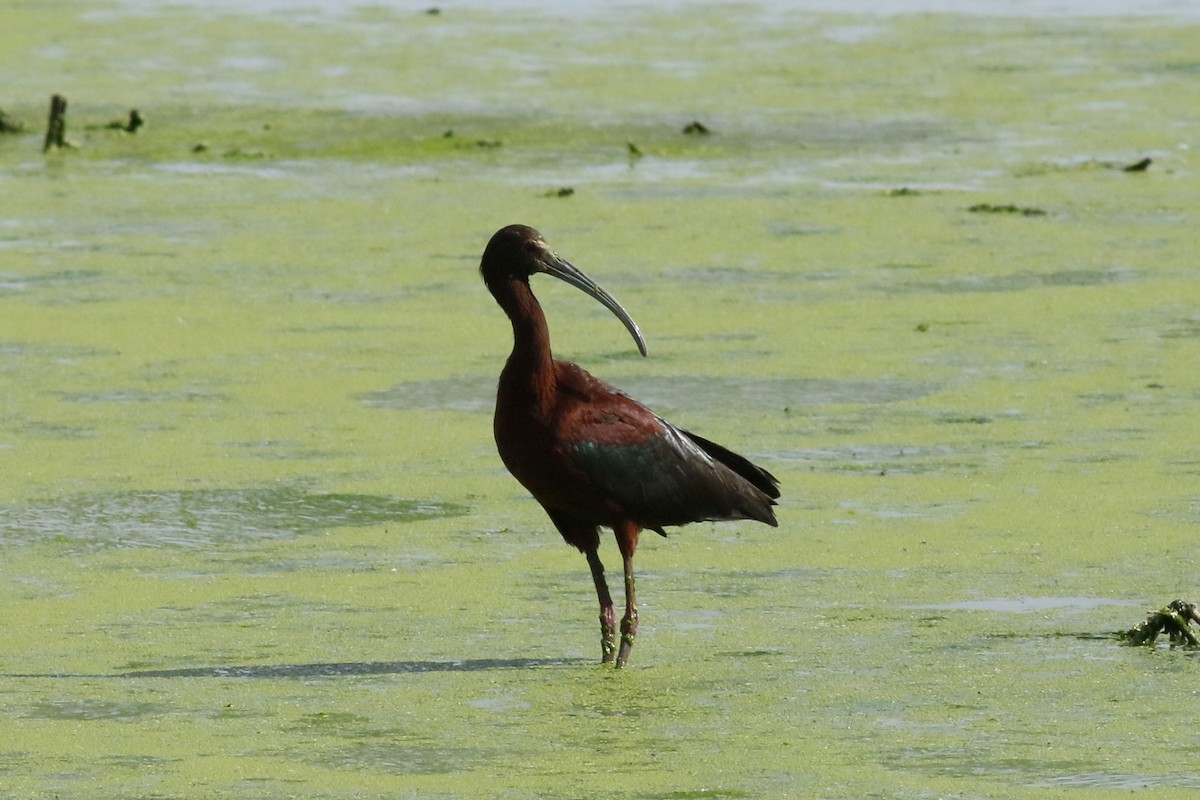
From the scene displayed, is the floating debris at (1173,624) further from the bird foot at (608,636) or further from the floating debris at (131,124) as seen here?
the floating debris at (131,124)

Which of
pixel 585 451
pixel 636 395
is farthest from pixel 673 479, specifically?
pixel 636 395

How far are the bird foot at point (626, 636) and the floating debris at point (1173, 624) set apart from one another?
3.39 feet

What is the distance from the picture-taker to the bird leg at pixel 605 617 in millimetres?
5004

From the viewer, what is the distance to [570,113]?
14.8m

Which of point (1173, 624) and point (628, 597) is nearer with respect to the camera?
point (1173, 624)

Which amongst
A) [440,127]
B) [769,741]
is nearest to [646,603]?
[769,741]

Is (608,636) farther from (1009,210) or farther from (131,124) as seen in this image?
(131,124)

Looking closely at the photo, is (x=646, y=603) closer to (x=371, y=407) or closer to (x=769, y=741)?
(x=769, y=741)

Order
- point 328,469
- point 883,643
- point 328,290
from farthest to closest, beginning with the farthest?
point 328,290
point 328,469
point 883,643

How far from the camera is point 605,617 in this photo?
16.5 ft

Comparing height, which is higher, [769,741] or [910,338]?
[910,338]

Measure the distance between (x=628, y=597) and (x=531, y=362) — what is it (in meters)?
0.54

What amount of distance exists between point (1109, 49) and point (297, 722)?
45.2ft

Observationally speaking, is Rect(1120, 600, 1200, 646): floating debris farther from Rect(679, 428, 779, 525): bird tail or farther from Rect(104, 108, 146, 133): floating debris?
Rect(104, 108, 146, 133): floating debris
